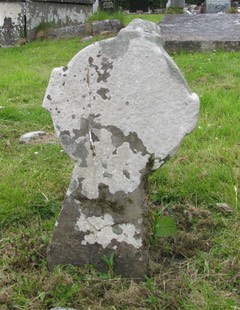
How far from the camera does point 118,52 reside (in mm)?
2412

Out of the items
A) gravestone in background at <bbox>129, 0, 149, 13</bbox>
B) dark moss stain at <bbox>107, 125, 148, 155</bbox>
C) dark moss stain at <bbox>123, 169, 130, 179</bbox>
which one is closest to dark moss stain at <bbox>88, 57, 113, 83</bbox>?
dark moss stain at <bbox>107, 125, 148, 155</bbox>

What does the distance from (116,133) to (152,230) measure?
0.52 meters

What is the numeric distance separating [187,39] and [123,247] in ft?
→ 19.5

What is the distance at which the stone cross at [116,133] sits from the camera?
7.77 feet

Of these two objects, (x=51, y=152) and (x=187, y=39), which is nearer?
(x=51, y=152)

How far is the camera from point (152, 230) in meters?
2.62

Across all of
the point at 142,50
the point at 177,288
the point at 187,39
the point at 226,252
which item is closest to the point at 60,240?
the point at 177,288

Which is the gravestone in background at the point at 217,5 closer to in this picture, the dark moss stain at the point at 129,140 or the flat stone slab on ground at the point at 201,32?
the flat stone slab on ground at the point at 201,32

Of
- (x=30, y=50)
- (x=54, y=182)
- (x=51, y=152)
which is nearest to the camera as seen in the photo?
(x=54, y=182)

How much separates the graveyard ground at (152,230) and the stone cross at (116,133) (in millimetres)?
128

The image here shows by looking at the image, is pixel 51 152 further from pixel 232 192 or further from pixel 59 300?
pixel 59 300

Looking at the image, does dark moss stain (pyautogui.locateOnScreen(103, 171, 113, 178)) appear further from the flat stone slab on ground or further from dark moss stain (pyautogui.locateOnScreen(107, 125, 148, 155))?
the flat stone slab on ground

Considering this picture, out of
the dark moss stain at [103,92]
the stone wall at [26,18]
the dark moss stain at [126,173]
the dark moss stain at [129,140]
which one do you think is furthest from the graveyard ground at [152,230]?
the stone wall at [26,18]

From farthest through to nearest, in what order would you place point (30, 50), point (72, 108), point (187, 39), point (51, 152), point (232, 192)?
point (30, 50), point (187, 39), point (51, 152), point (232, 192), point (72, 108)
